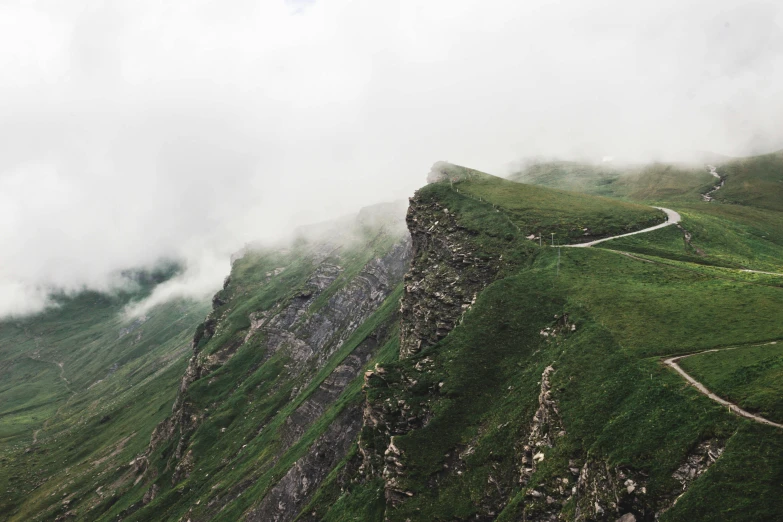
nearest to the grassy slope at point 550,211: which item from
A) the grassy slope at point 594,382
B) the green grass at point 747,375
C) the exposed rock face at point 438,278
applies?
the exposed rock face at point 438,278

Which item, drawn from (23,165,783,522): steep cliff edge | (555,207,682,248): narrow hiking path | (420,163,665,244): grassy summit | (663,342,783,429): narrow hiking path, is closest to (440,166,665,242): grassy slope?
(420,163,665,244): grassy summit

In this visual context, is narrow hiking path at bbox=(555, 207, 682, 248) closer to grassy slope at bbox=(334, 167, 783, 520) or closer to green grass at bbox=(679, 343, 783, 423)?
grassy slope at bbox=(334, 167, 783, 520)

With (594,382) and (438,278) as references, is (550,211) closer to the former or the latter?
(438,278)

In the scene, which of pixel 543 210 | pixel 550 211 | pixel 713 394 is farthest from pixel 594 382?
pixel 550 211

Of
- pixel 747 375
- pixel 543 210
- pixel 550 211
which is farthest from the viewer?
pixel 543 210

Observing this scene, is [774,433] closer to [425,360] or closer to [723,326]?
[723,326]

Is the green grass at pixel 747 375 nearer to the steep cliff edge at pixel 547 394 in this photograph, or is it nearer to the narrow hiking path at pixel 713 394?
the narrow hiking path at pixel 713 394
